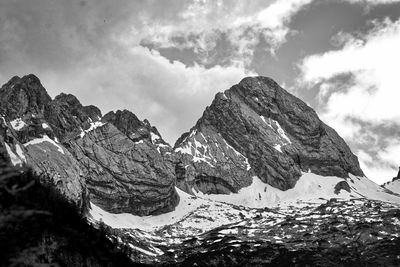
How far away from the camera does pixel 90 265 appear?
415 ft

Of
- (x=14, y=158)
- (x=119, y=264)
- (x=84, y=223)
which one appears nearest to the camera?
(x=119, y=264)

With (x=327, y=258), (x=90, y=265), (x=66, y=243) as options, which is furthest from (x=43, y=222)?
(x=327, y=258)

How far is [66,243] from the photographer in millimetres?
121250

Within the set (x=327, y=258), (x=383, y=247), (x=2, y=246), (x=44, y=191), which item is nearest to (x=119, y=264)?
(x=44, y=191)

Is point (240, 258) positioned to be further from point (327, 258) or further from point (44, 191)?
point (44, 191)

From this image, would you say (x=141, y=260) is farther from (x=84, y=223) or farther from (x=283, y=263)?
(x=283, y=263)

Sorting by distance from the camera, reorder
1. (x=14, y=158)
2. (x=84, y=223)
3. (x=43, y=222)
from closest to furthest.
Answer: (x=43, y=222) → (x=84, y=223) → (x=14, y=158)

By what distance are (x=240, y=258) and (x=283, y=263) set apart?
16324 mm

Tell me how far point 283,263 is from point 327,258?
17116 millimetres

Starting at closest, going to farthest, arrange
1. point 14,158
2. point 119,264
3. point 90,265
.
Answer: point 90,265 < point 119,264 < point 14,158

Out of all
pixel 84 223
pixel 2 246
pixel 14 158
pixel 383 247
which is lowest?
pixel 2 246

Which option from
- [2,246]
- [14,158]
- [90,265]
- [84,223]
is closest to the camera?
[2,246]

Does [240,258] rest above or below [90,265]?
above

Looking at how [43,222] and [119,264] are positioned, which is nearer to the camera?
A: [43,222]
